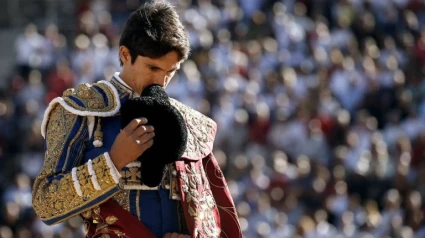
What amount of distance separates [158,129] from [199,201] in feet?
1.23

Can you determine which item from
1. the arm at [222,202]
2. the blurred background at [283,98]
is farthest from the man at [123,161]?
the blurred background at [283,98]

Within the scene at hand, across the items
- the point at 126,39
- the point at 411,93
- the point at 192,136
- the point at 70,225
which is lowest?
the point at 70,225

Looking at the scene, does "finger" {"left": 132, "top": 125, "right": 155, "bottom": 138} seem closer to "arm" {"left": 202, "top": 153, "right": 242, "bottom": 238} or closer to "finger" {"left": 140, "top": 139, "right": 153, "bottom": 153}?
"finger" {"left": 140, "top": 139, "right": 153, "bottom": 153}

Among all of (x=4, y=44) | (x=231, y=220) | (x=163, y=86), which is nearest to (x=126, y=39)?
(x=163, y=86)

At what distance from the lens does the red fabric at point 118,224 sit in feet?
11.8

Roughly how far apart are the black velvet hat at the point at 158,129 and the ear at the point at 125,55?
202 mm

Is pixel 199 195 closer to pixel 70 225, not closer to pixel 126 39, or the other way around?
pixel 126 39

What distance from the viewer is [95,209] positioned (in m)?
3.62

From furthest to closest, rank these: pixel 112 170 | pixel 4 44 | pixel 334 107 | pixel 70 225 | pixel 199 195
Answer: pixel 4 44
pixel 334 107
pixel 70 225
pixel 199 195
pixel 112 170

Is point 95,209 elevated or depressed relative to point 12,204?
elevated

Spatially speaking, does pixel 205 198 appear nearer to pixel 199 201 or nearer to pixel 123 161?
pixel 199 201

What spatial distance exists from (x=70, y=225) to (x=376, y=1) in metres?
5.34

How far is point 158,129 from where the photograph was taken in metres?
3.50

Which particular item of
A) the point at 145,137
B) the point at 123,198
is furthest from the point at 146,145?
the point at 123,198
